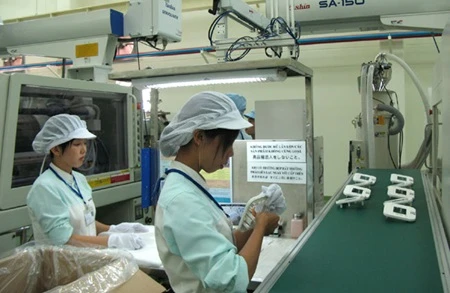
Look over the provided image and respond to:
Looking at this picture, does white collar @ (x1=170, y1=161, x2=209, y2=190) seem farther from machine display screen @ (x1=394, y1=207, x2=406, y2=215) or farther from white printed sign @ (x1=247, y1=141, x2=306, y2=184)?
white printed sign @ (x1=247, y1=141, x2=306, y2=184)

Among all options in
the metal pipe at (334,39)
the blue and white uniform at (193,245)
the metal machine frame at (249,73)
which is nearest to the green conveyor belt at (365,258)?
the blue and white uniform at (193,245)

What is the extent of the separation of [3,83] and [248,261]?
1473 millimetres

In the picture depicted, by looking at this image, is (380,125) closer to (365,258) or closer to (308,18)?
(308,18)

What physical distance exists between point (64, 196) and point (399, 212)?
146cm

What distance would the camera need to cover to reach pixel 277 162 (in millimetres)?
2242

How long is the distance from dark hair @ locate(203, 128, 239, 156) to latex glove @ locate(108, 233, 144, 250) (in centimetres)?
108

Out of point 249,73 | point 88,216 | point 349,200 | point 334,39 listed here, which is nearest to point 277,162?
point 349,200

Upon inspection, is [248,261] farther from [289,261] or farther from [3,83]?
[3,83]

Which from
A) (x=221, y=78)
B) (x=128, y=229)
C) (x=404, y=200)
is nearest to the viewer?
(x=404, y=200)

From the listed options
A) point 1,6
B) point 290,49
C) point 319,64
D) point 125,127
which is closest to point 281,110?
point 290,49

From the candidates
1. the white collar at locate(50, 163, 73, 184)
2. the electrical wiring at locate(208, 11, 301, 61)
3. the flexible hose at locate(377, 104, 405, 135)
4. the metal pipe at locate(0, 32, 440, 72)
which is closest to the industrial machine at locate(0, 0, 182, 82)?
the electrical wiring at locate(208, 11, 301, 61)

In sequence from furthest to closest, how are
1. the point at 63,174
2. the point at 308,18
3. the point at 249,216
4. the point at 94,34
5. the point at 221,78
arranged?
the point at 308,18, the point at 94,34, the point at 63,174, the point at 221,78, the point at 249,216

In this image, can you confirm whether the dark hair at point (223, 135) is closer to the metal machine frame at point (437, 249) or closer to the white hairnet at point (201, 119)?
the white hairnet at point (201, 119)

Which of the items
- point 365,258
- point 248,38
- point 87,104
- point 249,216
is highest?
point 248,38
